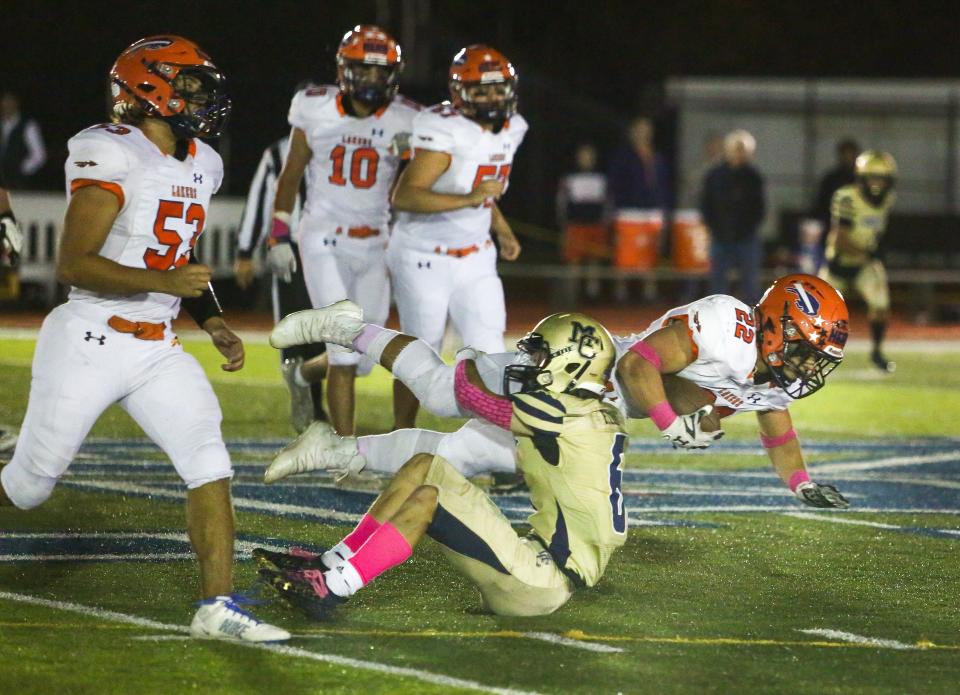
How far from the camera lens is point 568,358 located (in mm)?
5258

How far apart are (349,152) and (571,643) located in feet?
13.0

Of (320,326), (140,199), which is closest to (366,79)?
(320,326)

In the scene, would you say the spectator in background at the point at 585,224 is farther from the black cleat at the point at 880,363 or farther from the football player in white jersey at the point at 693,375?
the football player in white jersey at the point at 693,375

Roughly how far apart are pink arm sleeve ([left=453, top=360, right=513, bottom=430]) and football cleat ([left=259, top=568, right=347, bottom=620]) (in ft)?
2.90

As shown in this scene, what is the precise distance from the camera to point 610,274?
18703mm

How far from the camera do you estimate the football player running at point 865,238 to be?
45.7 feet

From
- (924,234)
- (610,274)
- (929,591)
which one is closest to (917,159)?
(924,234)

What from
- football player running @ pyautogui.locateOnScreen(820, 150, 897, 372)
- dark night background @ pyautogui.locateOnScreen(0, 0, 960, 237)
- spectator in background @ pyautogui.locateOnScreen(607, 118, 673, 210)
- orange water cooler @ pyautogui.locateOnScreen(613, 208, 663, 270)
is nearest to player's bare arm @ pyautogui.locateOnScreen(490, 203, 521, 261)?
football player running @ pyautogui.locateOnScreen(820, 150, 897, 372)

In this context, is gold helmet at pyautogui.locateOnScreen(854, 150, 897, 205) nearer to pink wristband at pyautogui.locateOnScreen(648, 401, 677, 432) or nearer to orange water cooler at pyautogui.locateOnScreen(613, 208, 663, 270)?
orange water cooler at pyautogui.locateOnScreen(613, 208, 663, 270)

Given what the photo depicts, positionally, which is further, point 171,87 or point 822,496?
point 822,496

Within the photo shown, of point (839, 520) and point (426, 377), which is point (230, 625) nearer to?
point (426, 377)

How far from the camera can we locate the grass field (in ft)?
15.4

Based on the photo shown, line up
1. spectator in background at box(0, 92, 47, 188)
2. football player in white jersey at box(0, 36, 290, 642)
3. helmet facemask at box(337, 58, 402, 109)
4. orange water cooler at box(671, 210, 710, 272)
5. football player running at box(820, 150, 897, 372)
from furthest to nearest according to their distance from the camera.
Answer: orange water cooler at box(671, 210, 710, 272), spectator in background at box(0, 92, 47, 188), football player running at box(820, 150, 897, 372), helmet facemask at box(337, 58, 402, 109), football player in white jersey at box(0, 36, 290, 642)

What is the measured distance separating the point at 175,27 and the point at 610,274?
8543 mm
